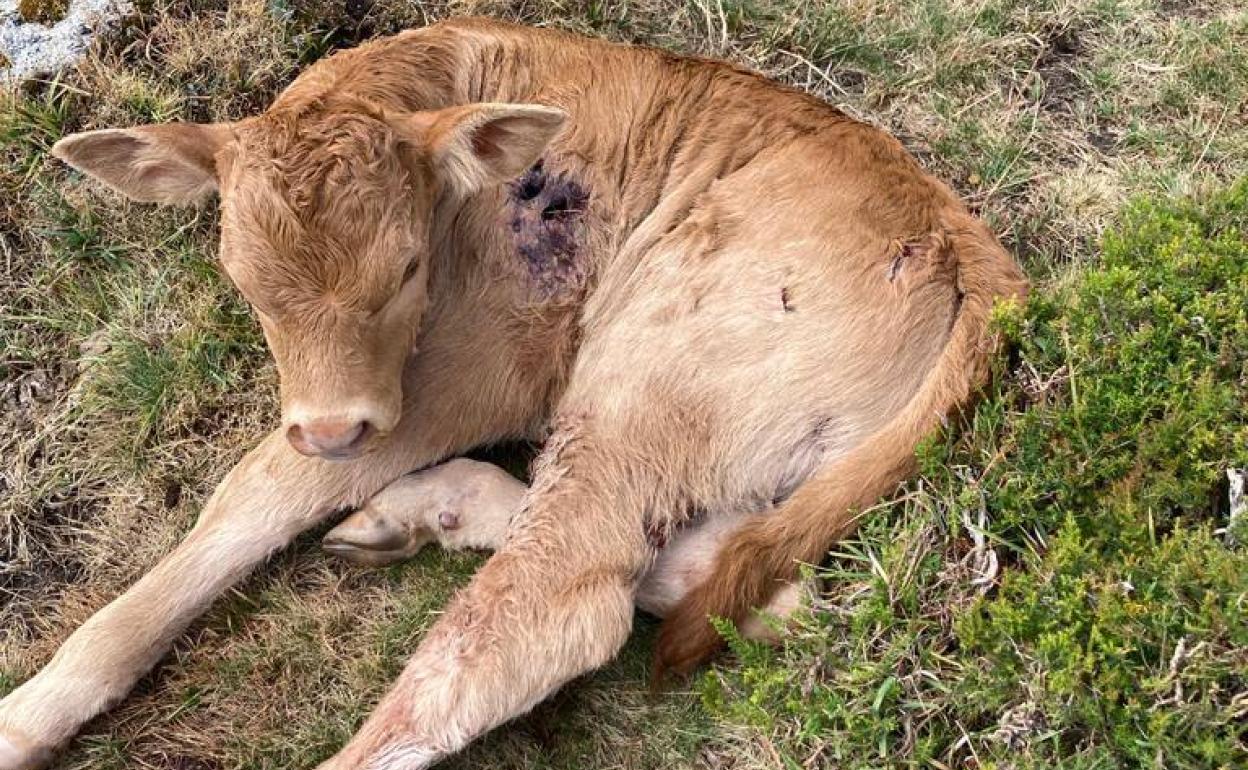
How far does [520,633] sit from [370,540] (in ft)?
2.80

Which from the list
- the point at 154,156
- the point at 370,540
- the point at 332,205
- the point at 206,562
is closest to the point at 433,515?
the point at 370,540

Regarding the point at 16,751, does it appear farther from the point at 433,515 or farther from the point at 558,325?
the point at 558,325

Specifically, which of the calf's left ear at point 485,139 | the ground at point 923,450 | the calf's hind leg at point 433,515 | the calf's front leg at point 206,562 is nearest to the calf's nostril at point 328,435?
the calf's front leg at point 206,562

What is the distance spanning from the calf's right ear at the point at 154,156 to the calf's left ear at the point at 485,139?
24.1 inches

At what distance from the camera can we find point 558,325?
3598 mm

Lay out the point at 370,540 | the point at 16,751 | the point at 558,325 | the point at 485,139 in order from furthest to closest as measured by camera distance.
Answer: the point at 370,540
the point at 558,325
the point at 16,751
the point at 485,139

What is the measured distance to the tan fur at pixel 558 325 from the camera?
308 cm

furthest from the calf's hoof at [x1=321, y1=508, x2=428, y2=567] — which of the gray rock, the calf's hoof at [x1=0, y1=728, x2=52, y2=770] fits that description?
the gray rock

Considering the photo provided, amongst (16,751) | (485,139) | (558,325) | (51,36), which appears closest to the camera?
(485,139)

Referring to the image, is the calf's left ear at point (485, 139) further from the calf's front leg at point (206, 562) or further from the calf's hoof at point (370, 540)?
the calf's hoof at point (370, 540)

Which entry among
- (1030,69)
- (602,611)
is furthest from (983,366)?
(1030,69)

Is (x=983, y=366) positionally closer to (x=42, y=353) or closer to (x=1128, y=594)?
(x=1128, y=594)

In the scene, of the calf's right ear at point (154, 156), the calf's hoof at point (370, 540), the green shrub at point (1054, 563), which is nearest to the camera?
the green shrub at point (1054, 563)

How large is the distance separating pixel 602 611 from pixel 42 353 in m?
2.61
